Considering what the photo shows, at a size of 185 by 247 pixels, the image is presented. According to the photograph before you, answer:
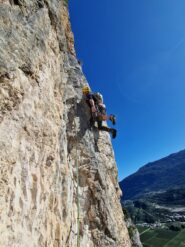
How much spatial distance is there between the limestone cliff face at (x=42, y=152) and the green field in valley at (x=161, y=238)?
87.1 metres

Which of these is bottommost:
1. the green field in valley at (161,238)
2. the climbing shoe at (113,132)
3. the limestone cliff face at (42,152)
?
the limestone cliff face at (42,152)

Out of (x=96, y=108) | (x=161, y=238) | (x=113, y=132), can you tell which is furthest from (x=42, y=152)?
(x=161, y=238)

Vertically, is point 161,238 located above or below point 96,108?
above

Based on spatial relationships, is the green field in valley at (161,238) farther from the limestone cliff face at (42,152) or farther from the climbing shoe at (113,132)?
the limestone cliff face at (42,152)

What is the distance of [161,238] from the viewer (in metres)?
98.0

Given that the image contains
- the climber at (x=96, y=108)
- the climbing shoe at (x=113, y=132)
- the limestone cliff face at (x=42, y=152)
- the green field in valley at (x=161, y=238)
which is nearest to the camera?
the limestone cliff face at (x=42, y=152)

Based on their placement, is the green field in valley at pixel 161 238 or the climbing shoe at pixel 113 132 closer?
the climbing shoe at pixel 113 132

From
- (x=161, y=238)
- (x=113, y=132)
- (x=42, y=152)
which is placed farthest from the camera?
(x=161, y=238)

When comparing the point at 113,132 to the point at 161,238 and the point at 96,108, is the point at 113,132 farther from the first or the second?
the point at 161,238

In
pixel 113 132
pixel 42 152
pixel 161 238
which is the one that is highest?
pixel 161 238

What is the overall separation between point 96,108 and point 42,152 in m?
6.74

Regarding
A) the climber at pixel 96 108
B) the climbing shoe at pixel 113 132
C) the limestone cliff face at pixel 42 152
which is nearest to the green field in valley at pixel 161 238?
the climbing shoe at pixel 113 132

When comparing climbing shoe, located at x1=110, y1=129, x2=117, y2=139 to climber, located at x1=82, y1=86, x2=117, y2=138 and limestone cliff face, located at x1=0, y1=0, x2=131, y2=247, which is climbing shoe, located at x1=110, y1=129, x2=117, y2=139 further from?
limestone cliff face, located at x1=0, y1=0, x2=131, y2=247

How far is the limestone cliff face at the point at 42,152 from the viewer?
550 centimetres
